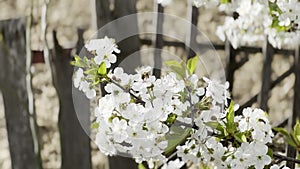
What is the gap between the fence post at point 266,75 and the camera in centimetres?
247

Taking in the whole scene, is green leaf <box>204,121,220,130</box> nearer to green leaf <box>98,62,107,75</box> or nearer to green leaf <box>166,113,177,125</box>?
green leaf <box>166,113,177,125</box>

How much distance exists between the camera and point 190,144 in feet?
3.92

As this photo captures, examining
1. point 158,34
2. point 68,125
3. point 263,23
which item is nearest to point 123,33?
point 158,34

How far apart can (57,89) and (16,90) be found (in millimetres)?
162

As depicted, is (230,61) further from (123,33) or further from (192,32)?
(123,33)

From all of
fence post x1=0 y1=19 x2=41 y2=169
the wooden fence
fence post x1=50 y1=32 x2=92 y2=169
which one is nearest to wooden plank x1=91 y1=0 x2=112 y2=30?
the wooden fence

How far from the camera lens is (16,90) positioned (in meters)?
2.38

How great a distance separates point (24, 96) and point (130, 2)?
0.56 meters

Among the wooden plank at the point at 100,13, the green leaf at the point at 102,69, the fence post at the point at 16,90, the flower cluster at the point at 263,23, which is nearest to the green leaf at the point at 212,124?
the green leaf at the point at 102,69

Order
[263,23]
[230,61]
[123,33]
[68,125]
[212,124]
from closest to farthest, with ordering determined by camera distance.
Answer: [212,124] → [263,23] → [123,33] → [68,125] → [230,61]

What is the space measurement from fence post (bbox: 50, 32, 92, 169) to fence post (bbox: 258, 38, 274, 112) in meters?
0.73

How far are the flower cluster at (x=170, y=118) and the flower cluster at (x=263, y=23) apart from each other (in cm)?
37

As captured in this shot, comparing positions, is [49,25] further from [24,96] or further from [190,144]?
[190,144]

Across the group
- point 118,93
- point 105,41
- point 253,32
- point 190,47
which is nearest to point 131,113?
point 118,93
